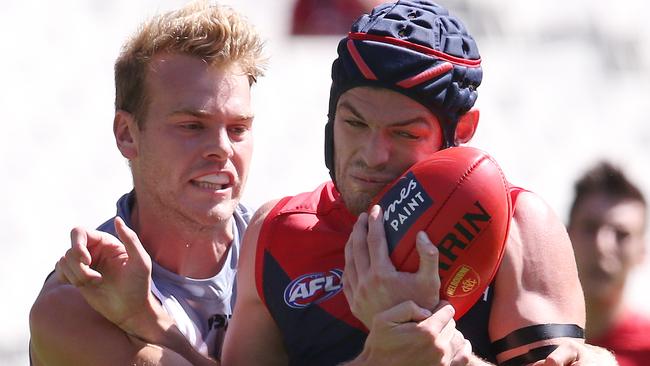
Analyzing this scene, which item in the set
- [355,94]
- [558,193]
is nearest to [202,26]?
[355,94]

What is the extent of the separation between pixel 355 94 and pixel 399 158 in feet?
0.69

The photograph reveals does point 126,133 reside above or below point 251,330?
above

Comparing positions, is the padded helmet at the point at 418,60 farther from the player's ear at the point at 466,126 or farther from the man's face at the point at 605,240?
the man's face at the point at 605,240

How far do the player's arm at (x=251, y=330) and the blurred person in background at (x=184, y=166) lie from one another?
0.20 m

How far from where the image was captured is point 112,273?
3.86m

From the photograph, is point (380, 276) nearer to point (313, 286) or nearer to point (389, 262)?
point (389, 262)

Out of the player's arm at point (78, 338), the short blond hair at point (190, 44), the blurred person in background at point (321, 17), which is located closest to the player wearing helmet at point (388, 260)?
the player's arm at point (78, 338)

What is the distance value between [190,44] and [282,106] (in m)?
3.71

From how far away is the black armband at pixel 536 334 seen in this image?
358 centimetres

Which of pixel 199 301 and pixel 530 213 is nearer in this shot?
pixel 530 213

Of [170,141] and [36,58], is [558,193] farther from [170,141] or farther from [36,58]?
[170,141]

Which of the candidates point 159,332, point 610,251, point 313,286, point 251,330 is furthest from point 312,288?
point 610,251

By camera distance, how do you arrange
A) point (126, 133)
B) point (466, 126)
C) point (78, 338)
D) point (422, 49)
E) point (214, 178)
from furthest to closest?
point (126, 133) < point (214, 178) < point (78, 338) < point (466, 126) < point (422, 49)

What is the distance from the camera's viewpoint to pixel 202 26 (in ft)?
14.7
